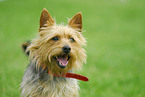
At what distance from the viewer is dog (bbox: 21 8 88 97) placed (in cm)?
333

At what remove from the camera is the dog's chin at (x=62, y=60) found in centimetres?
329

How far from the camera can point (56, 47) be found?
327 cm

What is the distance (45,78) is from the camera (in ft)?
11.4

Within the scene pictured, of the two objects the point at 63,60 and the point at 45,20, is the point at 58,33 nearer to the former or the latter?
the point at 45,20

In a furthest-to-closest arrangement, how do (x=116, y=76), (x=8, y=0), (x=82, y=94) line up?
1. (x=8, y=0)
2. (x=116, y=76)
3. (x=82, y=94)

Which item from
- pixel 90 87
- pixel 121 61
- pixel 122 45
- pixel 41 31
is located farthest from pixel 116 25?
pixel 41 31

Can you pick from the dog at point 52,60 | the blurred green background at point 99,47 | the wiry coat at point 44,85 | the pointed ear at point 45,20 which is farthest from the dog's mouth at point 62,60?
the blurred green background at point 99,47

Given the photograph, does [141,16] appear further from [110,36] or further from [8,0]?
[8,0]

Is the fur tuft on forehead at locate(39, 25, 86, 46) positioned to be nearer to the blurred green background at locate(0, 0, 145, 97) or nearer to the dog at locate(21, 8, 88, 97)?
the dog at locate(21, 8, 88, 97)

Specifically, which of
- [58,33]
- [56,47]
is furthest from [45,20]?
[56,47]

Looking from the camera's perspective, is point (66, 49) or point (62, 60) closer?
point (66, 49)

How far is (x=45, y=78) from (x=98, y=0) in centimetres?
2348

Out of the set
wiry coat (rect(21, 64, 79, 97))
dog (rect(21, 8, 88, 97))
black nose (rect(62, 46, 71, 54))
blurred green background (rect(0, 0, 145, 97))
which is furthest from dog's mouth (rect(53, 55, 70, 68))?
blurred green background (rect(0, 0, 145, 97))

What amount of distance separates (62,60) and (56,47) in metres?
0.26
